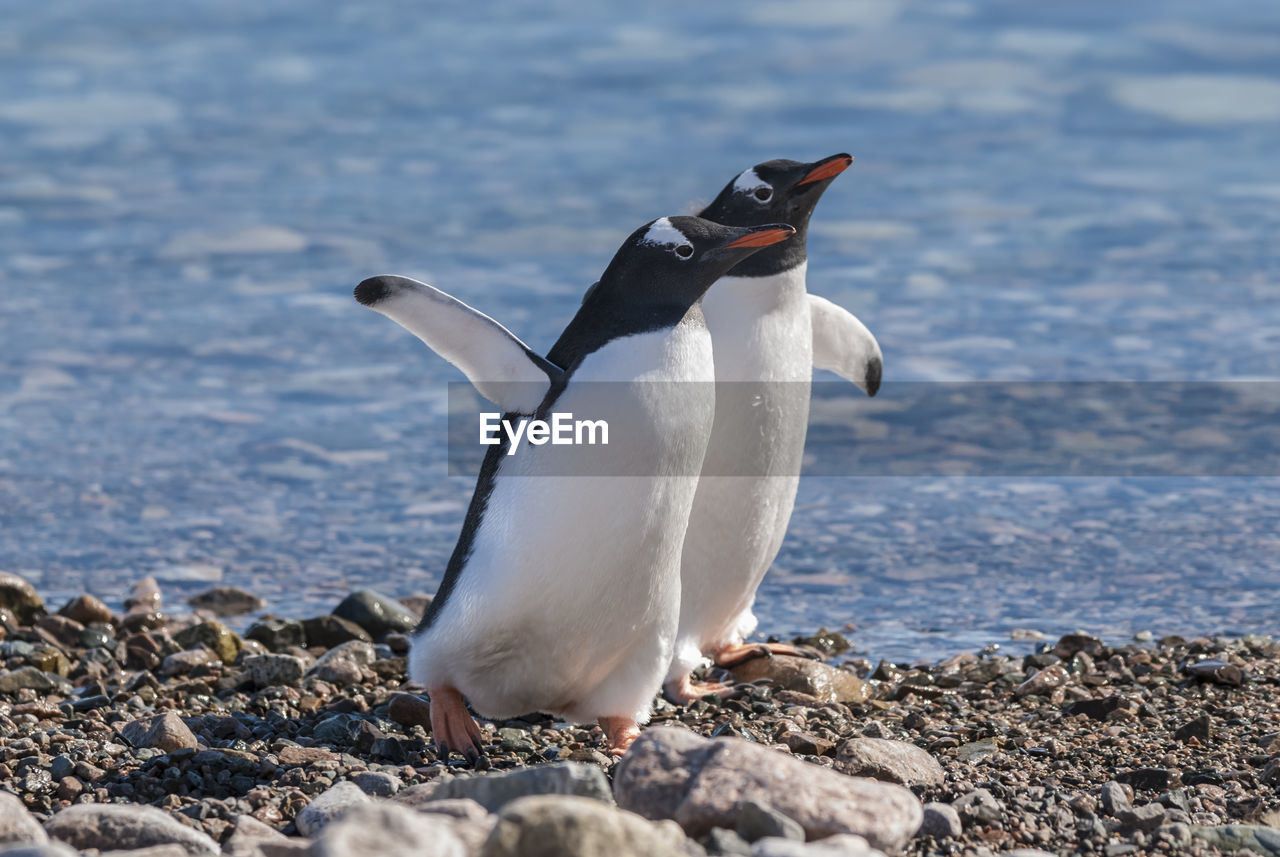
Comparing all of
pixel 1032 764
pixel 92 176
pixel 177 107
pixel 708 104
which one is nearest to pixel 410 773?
pixel 1032 764

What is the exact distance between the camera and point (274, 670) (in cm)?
525

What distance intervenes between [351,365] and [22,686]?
180 inches

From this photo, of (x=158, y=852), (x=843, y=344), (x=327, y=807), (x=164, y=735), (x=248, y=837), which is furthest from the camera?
(x=843, y=344)

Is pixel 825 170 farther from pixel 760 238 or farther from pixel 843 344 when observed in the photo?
pixel 843 344

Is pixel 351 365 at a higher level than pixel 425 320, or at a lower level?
lower

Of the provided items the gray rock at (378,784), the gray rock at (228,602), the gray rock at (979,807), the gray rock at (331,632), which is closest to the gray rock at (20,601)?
the gray rock at (228,602)

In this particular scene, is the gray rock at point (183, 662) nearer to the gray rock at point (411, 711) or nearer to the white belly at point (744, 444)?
the gray rock at point (411, 711)

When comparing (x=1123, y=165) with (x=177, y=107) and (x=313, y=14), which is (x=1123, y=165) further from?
(x=313, y=14)

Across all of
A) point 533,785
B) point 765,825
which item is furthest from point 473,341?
point 765,825

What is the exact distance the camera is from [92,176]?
575 inches

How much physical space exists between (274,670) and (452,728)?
3.23 ft

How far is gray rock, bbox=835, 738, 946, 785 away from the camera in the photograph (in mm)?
4012

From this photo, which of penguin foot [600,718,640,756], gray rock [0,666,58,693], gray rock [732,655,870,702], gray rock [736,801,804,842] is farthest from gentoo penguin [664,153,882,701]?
gray rock [736,801,804,842]

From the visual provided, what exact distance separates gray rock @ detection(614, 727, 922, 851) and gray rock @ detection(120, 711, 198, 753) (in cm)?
144
